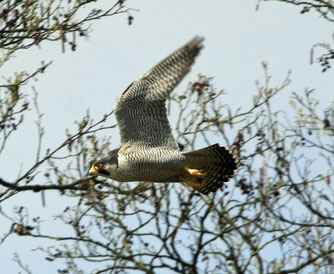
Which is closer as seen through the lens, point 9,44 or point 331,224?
point 331,224

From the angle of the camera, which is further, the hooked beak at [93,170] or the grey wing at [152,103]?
the grey wing at [152,103]

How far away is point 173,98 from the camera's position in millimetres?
9609

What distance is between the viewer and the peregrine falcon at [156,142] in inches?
356

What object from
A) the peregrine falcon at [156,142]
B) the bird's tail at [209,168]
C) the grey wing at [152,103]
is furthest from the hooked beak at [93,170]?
the bird's tail at [209,168]

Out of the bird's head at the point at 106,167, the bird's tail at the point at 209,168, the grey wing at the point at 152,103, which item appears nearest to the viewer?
the bird's head at the point at 106,167

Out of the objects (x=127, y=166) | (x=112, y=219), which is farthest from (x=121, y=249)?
(x=127, y=166)

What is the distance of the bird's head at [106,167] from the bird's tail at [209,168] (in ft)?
2.36

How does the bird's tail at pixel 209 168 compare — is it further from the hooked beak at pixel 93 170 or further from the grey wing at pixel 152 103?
the hooked beak at pixel 93 170

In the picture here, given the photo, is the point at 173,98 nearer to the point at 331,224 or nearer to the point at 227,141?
the point at 227,141

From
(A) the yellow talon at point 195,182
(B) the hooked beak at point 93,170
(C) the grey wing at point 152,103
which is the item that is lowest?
(A) the yellow talon at point 195,182

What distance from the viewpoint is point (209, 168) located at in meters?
9.47

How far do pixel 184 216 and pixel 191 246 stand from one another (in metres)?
0.29

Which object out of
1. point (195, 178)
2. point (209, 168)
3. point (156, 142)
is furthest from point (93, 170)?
point (209, 168)

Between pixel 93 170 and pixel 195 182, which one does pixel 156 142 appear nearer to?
pixel 195 182
